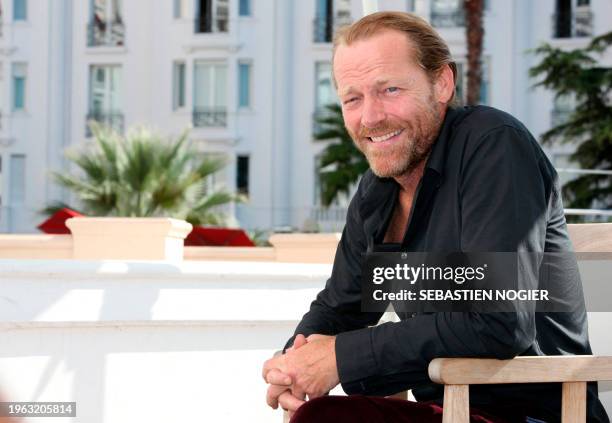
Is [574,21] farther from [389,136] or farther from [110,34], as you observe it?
[389,136]

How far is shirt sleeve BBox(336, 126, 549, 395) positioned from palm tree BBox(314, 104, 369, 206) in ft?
73.8

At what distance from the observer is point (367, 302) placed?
239 cm

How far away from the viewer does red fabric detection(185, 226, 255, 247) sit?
9.91m

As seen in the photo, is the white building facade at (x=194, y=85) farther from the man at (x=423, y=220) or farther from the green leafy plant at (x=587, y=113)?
the man at (x=423, y=220)

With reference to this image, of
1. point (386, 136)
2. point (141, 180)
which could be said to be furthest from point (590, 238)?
point (141, 180)

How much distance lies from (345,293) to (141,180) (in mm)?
15149

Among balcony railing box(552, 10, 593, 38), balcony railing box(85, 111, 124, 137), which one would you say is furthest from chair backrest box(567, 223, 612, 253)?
balcony railing box(85, 111, 124, 137)

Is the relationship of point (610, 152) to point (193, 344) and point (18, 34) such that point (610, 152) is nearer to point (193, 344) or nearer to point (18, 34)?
point (18, 34)

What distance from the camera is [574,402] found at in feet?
6.15

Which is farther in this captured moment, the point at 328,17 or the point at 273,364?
the point at 328,17

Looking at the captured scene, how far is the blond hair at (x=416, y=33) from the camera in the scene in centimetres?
215

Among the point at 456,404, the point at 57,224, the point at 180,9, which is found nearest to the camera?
the point at 456,404

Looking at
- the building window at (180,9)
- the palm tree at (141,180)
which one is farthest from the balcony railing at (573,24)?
the palm tree at (141,180)

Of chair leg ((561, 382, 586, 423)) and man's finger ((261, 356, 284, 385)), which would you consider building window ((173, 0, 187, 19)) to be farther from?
chair leg ((561, 382, 586, 423))
